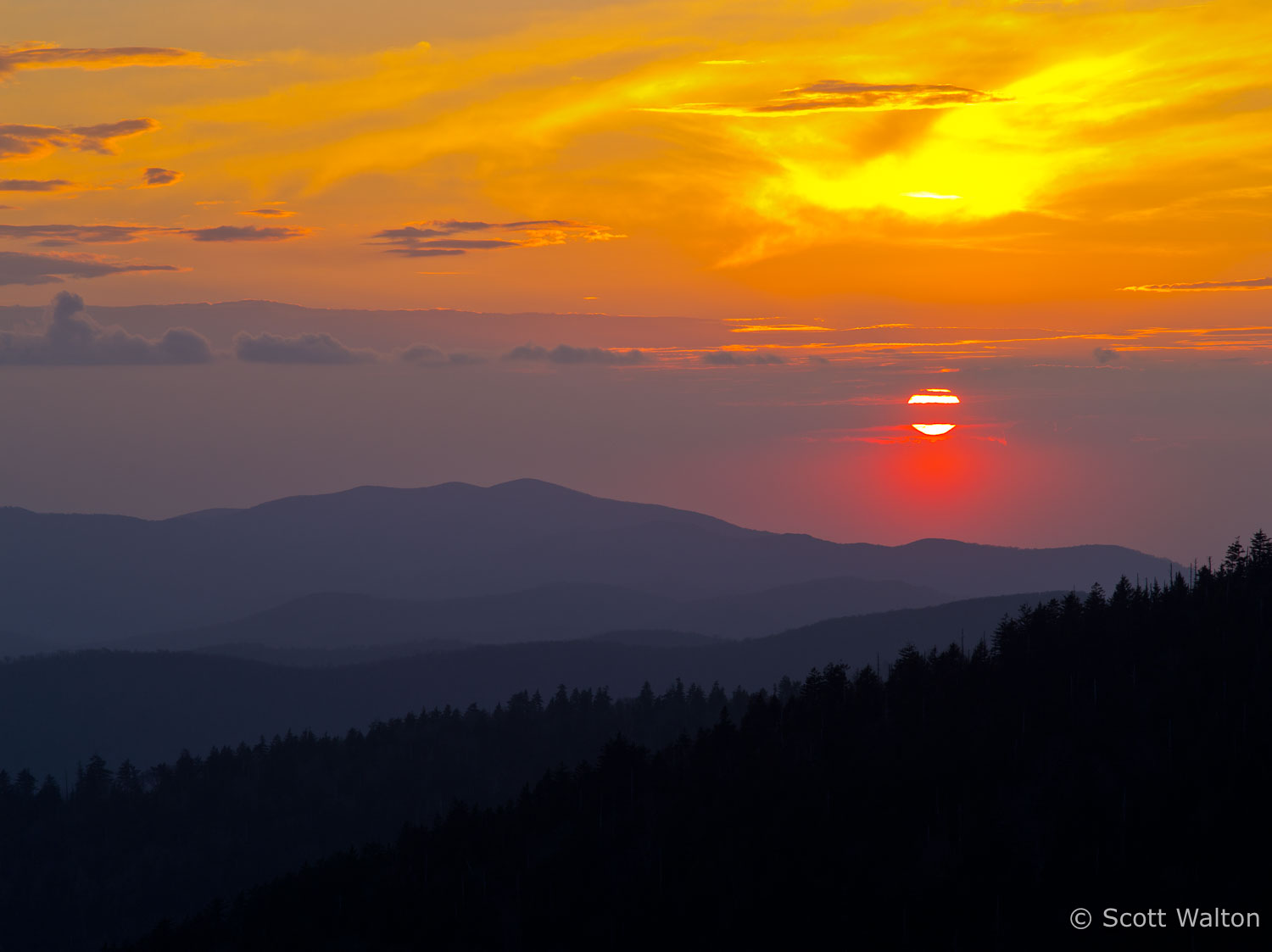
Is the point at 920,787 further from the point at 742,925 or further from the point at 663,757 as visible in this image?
the point at 663,757

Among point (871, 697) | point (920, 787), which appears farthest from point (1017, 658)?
point (920, 787)

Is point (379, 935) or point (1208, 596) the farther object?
point (1208, 596)

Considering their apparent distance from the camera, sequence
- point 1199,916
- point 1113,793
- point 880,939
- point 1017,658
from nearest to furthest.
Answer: point 1199,916, point 880,939, point 1113,793, point 1017,658

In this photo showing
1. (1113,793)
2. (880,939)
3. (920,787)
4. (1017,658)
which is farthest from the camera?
(1017,658)

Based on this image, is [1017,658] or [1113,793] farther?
[1017,658]

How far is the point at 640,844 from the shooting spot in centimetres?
14400

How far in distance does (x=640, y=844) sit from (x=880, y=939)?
109 feet

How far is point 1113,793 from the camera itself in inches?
5069

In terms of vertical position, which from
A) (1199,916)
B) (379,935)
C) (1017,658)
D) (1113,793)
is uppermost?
(1017,658)

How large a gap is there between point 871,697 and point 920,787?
2305cm

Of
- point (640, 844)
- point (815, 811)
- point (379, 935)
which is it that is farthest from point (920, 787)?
point (379, 935)

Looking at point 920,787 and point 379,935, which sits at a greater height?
point 920,787

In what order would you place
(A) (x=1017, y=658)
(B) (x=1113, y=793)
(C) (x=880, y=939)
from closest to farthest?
(C) (x=880, y=939) < (B) (x=1113, y=793) < (A) (x=1017, y=658)

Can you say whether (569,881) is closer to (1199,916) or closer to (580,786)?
(580,786)
